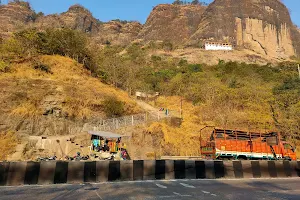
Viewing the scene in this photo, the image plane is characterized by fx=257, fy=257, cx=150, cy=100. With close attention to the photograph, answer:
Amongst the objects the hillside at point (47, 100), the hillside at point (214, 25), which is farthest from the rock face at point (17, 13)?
the hillside at point (47, 100)

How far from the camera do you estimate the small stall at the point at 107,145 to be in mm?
18789

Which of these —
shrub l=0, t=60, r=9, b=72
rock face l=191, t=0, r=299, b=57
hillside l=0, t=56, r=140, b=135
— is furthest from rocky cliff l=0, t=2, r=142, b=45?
shrub l=0, t=60, r=9, b=72

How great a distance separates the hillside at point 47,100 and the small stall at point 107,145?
12.4 ft

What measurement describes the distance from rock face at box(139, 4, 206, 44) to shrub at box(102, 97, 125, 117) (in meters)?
95.4

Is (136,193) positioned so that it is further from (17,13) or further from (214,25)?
(17,13)

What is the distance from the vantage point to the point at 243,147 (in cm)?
1736

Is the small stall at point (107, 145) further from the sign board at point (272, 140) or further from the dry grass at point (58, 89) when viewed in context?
the sign board at point (272, 140)

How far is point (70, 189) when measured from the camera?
26.0 feet

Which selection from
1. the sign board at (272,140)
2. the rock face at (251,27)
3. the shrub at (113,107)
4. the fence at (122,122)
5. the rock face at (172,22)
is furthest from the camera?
the rock face at (172,22)

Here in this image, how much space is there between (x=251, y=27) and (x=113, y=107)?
321 ft

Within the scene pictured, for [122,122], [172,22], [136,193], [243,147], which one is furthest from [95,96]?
[172,22]

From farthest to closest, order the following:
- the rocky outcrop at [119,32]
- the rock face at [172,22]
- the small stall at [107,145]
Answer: the rocky outcrop at [119,32] < the rock face at [172,22] < the small stall at [107,145]

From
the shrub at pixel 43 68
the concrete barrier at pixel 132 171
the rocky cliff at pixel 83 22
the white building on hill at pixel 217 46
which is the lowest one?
the concrete barrier at pixel 132 171

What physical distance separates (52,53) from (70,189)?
101ft
